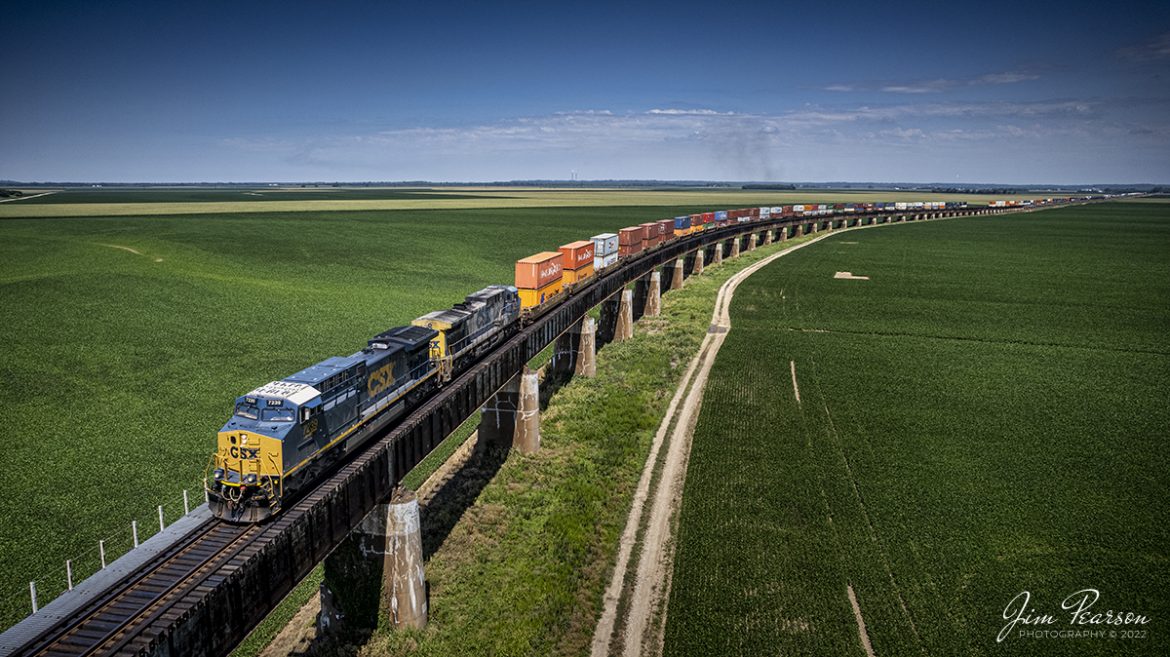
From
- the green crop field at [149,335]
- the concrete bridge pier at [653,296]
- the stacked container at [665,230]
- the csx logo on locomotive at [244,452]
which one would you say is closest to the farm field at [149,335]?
the green crop field at [149,335]

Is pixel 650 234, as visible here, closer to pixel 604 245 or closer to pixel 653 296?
pixel 653 296

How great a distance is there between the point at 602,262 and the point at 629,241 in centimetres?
1488

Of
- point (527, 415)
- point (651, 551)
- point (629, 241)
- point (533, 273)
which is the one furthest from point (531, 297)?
point (629, 241)

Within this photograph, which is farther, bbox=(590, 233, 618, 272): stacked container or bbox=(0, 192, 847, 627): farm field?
bbox=(590, 233, 618, 272): stacked container

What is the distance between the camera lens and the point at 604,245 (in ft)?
224

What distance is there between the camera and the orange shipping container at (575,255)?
56.9 m

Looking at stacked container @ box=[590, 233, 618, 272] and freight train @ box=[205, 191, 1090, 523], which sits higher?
stacked container @ box=[590, 233, 618, 272]

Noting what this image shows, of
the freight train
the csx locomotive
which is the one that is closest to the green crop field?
the freight train

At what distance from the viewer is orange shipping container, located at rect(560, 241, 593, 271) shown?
5688 centimetres

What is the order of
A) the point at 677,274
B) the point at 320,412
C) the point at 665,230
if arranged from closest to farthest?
the point at 320,412, the point at 677,274, the point at 665,230

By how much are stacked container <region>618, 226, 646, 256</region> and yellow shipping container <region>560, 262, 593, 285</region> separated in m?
17.3

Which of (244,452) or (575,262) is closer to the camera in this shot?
(244,452)

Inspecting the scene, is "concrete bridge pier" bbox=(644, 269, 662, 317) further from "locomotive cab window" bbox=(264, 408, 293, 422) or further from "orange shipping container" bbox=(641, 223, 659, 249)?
"locomotive cab window" bbox=(264, 408, 293, 422)

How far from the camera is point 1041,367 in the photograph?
56.7 meters
